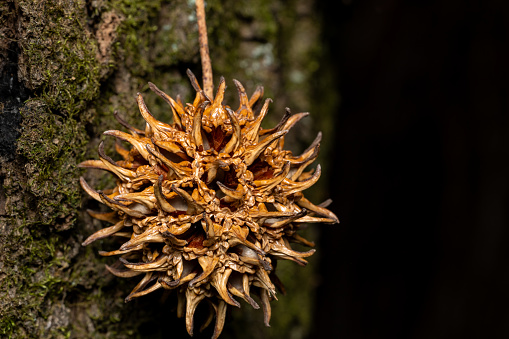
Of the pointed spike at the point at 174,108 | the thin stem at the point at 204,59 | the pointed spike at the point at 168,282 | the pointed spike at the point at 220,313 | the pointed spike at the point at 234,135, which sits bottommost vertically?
the pointed spike at the point at 220,313

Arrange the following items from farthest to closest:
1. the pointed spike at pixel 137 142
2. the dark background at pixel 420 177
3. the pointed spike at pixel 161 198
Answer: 1. the dark background at pixel 420 177
2. the pointed spike at pixel 137 142
3. the pointed spike at pixel 161 198

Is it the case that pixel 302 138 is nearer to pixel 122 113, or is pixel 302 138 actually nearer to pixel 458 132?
pixel 122 113

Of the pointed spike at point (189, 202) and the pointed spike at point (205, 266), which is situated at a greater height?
the pointed spike at point (189, 202)

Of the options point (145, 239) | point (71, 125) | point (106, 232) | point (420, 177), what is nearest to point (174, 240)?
point (145, 239)

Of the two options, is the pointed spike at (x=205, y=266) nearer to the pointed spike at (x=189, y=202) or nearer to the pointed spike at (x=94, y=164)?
the pointed spike at (x=189, y=202)

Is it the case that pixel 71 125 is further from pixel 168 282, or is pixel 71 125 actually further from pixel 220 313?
pixel 220 313

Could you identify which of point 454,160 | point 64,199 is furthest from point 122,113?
point 454,160

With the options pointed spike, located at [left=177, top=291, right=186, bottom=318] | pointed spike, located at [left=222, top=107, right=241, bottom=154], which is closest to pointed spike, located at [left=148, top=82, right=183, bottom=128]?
pointed spike, located at [left=222, top=107, right=241, bottom=154]

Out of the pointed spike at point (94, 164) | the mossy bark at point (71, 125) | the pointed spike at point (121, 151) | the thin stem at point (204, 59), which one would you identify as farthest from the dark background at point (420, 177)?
the pointed spike at point (94, 164)
